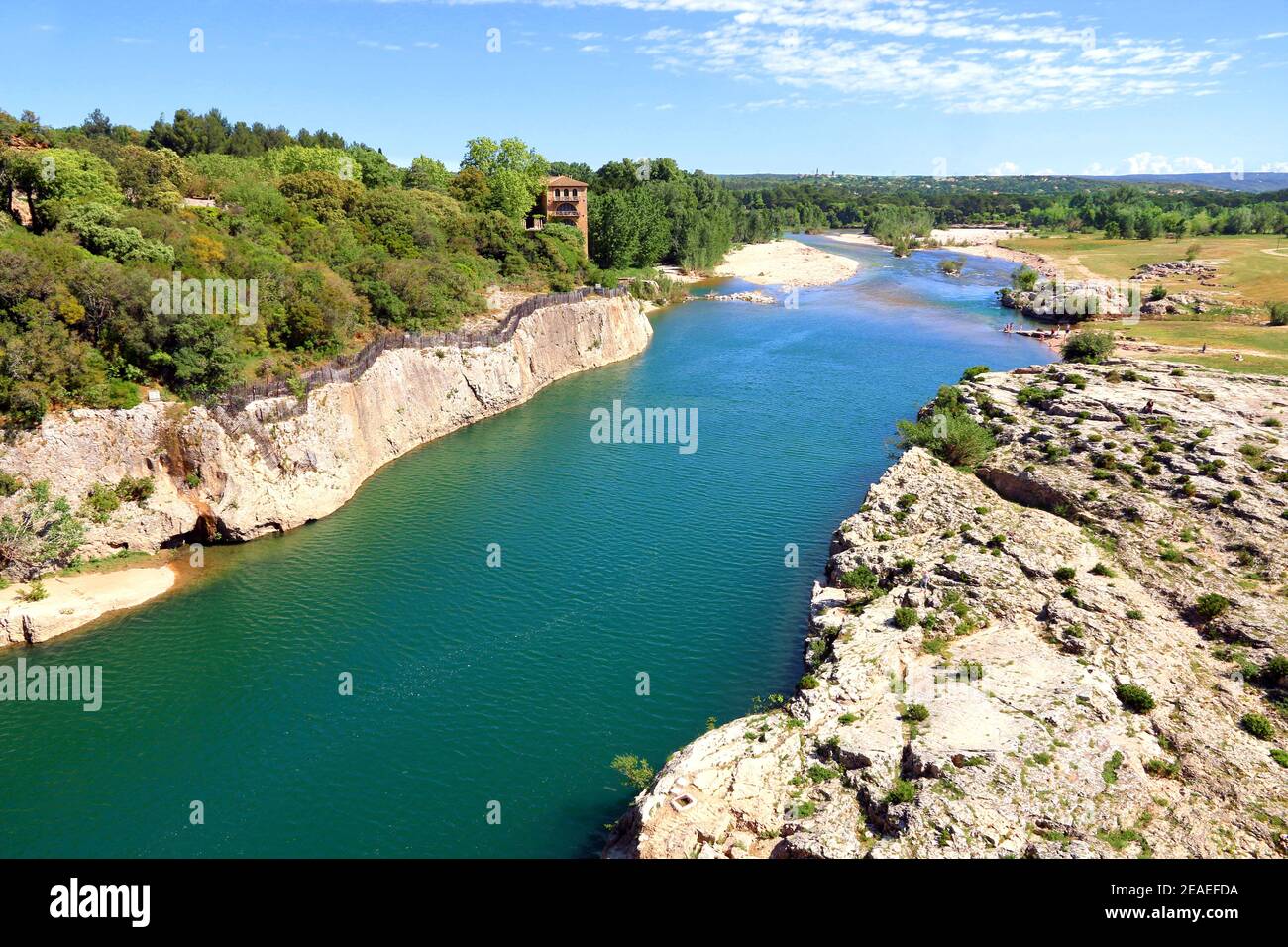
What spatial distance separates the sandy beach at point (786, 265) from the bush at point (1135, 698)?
126933 millimetres

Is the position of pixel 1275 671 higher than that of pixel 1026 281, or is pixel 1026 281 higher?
→ pixel 1026 281

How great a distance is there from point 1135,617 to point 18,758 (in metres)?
44.0

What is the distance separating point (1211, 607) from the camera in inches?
1248

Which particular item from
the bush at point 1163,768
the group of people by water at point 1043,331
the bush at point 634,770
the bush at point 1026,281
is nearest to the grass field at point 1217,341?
the group of people by water at point 1043,331

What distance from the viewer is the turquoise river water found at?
85.4 ft

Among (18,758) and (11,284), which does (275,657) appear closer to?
(18,758)

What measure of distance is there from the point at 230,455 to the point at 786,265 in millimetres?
140360

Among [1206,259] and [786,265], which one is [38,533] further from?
[1206,259]

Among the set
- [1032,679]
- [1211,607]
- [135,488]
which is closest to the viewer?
[1032,679]

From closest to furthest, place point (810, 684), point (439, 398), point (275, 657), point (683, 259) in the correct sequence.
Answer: point (810, 684)
point (275, 657)
point (439, 398)
point (683, 259)

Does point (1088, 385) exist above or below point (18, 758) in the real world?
above

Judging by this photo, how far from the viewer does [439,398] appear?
206 feet

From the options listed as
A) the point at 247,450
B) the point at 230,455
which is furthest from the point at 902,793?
the point at 247,450
